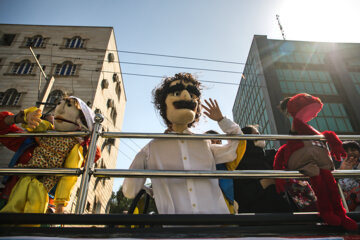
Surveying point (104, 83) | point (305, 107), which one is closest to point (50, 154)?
point (305, 107)

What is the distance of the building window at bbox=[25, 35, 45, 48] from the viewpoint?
1682cm

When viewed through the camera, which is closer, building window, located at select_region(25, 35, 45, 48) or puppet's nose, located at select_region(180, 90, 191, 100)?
puppet's nose, located at select_region(180, 90, 191, 100)

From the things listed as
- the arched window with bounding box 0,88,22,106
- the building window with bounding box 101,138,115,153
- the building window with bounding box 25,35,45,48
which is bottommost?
the building window with bounding box 101,138,115,153

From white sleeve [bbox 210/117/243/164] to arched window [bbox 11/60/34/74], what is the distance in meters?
17.8

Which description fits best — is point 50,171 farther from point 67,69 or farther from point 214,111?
point 67,69

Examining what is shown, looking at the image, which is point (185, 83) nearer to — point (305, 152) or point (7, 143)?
point (305, 152)

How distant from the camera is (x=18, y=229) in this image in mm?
1193

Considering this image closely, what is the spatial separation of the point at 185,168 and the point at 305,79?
1779 centimetres

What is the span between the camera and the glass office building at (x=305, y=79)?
1468 cm

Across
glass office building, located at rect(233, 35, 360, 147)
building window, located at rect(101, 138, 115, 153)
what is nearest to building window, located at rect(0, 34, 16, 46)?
building window, located at rect(101, 138, 115, 153)

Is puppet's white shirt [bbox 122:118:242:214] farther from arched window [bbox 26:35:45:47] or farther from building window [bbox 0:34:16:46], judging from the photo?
building window [bbox 0:34:16:46]

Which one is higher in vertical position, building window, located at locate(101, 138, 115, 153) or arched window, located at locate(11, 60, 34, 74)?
arched window, located at locate(11, 60, 34, 74)

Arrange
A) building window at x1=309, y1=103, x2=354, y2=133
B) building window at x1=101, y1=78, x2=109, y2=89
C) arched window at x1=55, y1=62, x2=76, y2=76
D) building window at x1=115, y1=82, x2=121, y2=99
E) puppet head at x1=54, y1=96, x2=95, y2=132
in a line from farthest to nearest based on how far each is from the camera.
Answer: building window at x1=115, y1=82, x2=121, y2=99
building window at x1=101, y1=78, x2=109, y2=89
arched window at x1=55, y1=62, x2=76, y2=76
building window at x1=309, y1=103, x2=354, y2=133
puppet head at x1=54, y1=96, x2=95, y2=132

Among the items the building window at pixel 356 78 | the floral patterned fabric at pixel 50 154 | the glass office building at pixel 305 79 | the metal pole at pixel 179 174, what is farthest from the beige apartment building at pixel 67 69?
the building window at pixel 356 78
